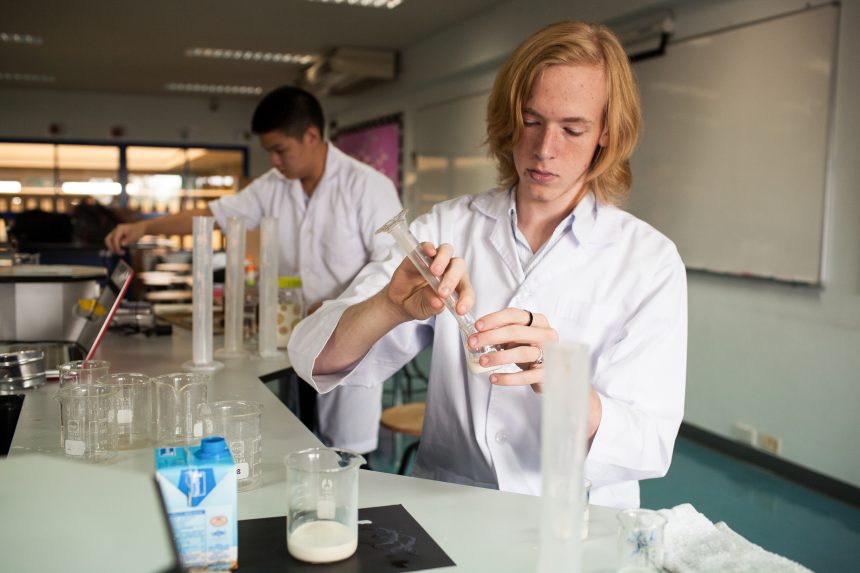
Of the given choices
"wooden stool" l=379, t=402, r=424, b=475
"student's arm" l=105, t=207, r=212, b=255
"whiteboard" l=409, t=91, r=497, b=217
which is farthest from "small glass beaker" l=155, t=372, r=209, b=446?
"whiteboard" l=409, t=91, r=497, b=217

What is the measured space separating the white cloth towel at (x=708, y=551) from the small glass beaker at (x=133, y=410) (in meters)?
1.05

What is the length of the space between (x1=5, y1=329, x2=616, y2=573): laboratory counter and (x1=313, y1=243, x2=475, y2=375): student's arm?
22cm

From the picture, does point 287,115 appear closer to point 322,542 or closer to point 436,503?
point 436,503

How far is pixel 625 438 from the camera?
129 cm

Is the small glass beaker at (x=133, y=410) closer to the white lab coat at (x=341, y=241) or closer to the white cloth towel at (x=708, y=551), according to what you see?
the white cloth towel at (x=708, y=551)

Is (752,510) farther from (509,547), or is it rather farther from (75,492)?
(75,492)

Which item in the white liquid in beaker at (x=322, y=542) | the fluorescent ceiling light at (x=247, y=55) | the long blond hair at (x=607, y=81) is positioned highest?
the fluorescent ceiling light at (x=247, y=55)

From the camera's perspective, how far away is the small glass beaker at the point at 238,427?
4.40ft

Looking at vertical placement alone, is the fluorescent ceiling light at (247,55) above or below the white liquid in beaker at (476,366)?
above

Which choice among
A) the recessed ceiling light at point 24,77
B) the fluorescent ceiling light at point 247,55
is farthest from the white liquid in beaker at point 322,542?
the recessed ceiling light at point 24,77

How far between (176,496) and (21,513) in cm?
29

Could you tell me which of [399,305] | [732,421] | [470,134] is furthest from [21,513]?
[470,134]

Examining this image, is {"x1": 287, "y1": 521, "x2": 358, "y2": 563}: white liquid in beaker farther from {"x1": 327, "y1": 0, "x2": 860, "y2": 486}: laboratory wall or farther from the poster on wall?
the poster on wall

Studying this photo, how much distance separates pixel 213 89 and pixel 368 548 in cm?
1110
